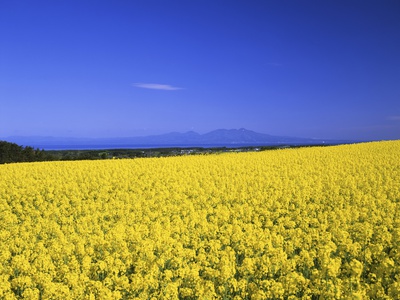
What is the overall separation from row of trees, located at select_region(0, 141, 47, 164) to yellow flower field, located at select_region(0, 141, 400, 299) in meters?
15.7

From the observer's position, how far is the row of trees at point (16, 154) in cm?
3196

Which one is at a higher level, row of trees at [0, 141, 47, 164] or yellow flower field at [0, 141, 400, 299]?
row of trees at [0, 141, 47, 164]

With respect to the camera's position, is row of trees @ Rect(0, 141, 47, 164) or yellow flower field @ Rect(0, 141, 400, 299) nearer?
yellow flower field @ Rect(0, 141, 400, 299)

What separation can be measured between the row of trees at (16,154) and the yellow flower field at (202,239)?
15.7 metres

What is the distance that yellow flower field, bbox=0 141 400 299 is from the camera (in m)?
5.93

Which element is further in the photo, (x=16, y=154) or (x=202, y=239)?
(x=16, y=154)

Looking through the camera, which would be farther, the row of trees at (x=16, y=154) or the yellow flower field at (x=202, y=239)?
the row of trees at (x=16, y=154)

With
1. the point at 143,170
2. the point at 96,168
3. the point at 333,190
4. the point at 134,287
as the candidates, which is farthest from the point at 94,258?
the point at 96,168

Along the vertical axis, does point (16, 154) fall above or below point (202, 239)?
above

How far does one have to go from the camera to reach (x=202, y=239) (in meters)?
8.88

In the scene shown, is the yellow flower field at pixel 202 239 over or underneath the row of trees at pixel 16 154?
underneath

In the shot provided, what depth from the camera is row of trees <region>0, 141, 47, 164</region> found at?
1258 inches

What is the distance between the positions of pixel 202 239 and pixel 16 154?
2908cm

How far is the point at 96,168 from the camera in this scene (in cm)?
2103
